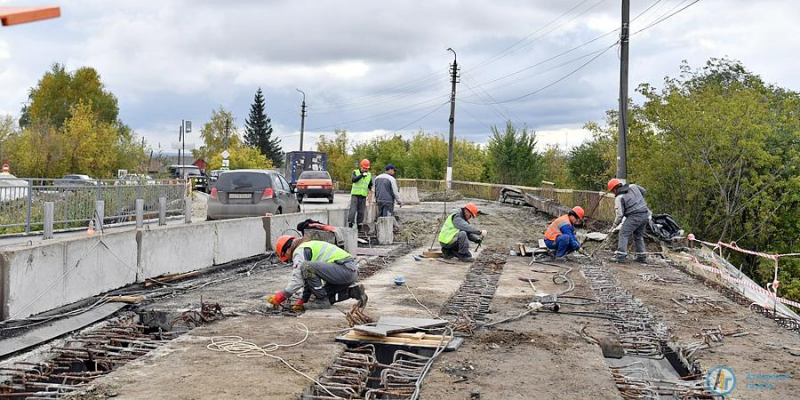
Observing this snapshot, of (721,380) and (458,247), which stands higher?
(458,247)

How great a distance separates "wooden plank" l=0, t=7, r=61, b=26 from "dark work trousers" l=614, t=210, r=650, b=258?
44.0 ft

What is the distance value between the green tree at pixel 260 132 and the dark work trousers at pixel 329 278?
9064 cm

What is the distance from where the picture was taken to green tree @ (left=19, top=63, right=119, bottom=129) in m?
64.6

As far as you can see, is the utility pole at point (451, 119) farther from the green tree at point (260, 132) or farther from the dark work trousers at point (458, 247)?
the green tree at point (260, 132)

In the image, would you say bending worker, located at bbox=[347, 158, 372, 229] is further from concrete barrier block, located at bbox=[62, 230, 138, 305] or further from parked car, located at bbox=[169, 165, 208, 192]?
A: parked car, located at bbox=[169, 165, 208, 192]

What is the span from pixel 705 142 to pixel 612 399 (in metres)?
16.8

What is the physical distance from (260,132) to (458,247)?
8676cm

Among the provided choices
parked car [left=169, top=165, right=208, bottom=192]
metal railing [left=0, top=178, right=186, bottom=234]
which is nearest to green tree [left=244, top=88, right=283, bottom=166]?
parked car [left=169, top=165, right=208, bottom=192]

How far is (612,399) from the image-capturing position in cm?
539

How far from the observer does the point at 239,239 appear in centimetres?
1343

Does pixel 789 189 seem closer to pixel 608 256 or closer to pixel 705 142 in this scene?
pixel 705 142

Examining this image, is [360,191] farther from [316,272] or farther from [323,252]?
Answer: [316,272]

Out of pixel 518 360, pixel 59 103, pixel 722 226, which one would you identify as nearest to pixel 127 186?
pixel 518 360

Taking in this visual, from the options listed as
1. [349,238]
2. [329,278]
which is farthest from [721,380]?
[349,238]
